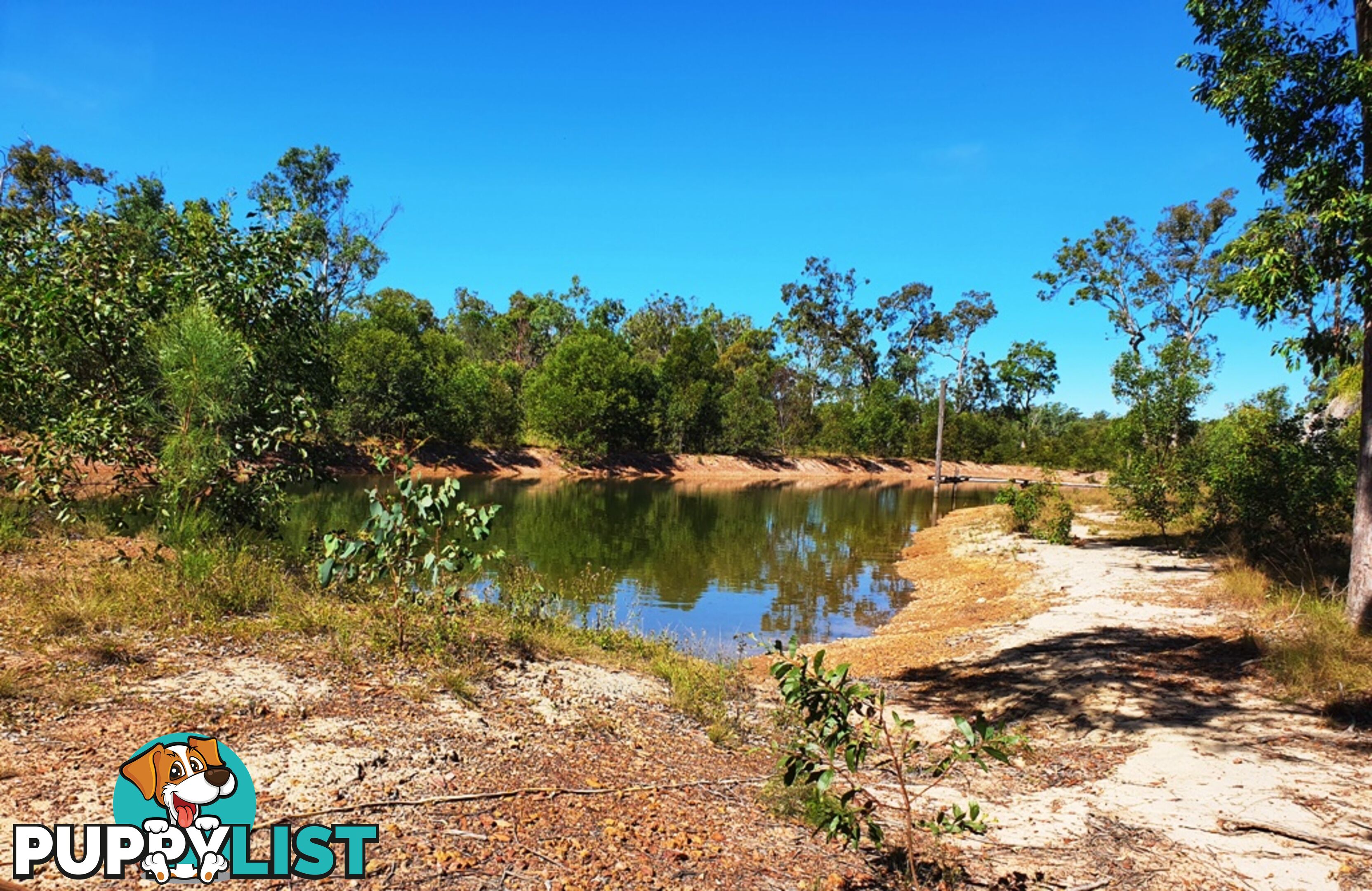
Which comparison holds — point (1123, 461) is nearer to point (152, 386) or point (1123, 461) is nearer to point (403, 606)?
point (403, 606)

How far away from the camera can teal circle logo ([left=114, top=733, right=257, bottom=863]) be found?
111 inches

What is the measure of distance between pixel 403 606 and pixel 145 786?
8.07ft

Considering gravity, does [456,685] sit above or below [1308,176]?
below

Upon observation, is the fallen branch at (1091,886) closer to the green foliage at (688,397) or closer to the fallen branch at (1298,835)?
the fallen branch at (1298,835)

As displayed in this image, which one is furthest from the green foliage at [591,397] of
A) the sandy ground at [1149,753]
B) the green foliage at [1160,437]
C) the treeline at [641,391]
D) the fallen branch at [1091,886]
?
the fallen branch at [1091,886]

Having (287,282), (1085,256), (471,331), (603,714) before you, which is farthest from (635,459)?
(603,714)

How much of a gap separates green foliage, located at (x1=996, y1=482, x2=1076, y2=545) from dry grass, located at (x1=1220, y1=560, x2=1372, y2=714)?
8264 mm

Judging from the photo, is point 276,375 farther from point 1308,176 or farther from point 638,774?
point 1308,176

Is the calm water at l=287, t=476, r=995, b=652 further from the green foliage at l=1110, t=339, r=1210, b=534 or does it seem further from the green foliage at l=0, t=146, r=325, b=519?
the green foliage at l=1110, t=339, r=1210, b=534

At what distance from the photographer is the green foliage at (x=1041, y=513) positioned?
16984mm

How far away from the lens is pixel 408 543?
5.62m

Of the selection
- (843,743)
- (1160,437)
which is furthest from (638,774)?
(1160,437)

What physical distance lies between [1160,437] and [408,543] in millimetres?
15696

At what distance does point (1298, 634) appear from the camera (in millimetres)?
7188
